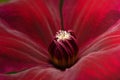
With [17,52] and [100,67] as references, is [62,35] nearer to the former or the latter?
[17,52]

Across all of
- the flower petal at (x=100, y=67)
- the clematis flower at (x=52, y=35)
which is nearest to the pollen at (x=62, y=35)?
the clematis flower at (x=52, y=35)

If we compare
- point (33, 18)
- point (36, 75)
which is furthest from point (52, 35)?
point (36, 75)

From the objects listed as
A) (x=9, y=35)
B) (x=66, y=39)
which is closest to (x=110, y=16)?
(x=66, y=39)

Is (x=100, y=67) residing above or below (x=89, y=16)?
above

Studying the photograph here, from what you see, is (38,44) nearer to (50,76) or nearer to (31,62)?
(31,62)

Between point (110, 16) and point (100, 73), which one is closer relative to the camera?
point (100, 73)
